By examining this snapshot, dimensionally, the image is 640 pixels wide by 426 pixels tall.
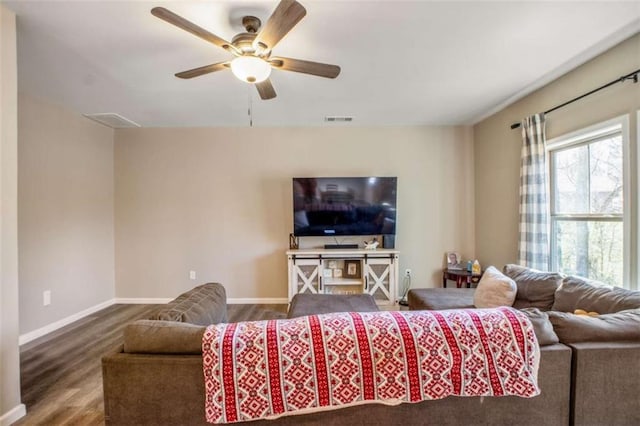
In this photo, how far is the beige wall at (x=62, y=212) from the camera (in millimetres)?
2908

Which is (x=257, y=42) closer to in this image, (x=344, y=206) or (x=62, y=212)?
(x=344, y=206)

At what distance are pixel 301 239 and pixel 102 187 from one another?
113 inches

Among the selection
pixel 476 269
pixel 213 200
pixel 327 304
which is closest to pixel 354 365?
pixel 327 304

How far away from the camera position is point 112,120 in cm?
372

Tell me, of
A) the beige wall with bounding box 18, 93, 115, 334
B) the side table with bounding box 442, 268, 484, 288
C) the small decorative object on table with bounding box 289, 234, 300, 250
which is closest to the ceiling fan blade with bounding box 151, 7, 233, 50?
the beige wall with bounding box 18, 93, 115, 334

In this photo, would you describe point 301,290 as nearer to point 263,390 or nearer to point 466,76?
point 263,390

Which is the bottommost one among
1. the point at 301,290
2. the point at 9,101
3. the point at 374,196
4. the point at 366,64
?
the point at 301,290

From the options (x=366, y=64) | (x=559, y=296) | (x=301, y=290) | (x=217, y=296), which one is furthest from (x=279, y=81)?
(x=559, y=296)

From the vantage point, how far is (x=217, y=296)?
76.0 inches

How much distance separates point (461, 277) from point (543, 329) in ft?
8.47

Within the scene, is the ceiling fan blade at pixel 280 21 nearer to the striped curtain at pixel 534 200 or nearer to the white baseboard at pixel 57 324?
the striped curtain at pixel 534 200

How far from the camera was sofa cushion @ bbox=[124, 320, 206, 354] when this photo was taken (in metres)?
1.16

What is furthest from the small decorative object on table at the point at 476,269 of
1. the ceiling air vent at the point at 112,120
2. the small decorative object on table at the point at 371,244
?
the ceiling air vent at the point at 112,120

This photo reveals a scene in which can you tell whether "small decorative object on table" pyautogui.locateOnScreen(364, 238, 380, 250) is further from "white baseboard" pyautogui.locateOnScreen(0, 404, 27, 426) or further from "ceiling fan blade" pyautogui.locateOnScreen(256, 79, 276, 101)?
"white baseboard" pyautogui.locateOnScreen(0, 404, 27, 426)
